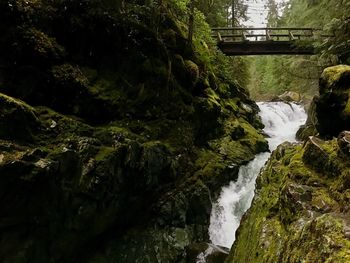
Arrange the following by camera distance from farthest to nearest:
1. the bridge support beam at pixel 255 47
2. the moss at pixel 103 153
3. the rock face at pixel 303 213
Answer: the bridge support beam at pixel 255 47, the moss at pixel 103 153, the rock face at pixel 303 213

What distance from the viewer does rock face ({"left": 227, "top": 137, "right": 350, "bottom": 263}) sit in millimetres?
3688

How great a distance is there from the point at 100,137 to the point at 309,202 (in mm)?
5264

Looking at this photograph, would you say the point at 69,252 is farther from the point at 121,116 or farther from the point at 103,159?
the point at 121,116

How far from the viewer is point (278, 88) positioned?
37875 mm

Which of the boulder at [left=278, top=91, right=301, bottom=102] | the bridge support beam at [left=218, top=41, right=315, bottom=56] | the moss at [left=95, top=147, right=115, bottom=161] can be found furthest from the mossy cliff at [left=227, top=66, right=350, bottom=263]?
the boulder at [left=278, top=91, right=301, bottom=102]

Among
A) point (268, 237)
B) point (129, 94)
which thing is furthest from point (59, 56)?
point (268, 237)

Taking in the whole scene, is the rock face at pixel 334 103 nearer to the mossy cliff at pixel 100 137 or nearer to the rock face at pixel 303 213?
the rock face at pixel 303 213

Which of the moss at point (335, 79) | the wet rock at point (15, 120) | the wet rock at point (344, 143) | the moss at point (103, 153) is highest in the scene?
the moss at point (335, 79)

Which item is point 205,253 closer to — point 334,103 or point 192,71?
point 334,103

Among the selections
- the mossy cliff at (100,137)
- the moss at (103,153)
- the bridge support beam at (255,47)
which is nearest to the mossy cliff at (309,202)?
the mossy cliff at (100,137)

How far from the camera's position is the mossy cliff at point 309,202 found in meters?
3.76

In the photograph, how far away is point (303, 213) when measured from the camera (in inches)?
182

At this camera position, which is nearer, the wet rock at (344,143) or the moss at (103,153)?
the wet rock at (344,143)

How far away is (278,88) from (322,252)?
3614 cm
